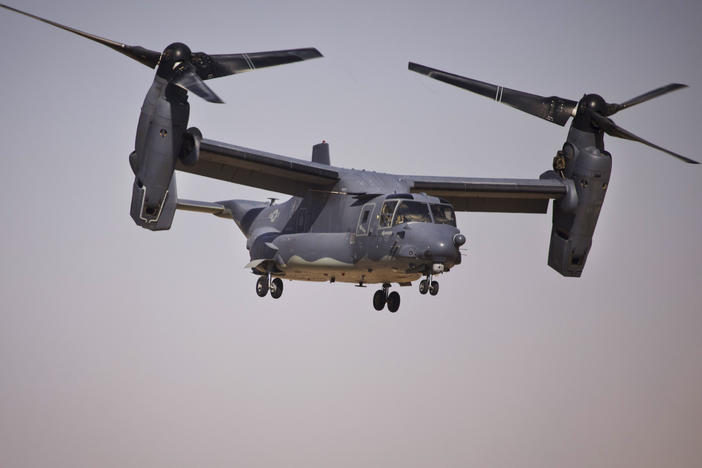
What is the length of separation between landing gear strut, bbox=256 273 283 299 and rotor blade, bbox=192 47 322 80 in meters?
5.77

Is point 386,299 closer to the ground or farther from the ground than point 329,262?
closer to the ground

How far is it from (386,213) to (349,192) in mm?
2242

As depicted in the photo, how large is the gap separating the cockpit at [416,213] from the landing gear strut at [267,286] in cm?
463

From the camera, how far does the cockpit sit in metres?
22.4

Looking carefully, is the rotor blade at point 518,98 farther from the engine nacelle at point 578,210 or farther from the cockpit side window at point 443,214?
the cockpit side window at point 443,214

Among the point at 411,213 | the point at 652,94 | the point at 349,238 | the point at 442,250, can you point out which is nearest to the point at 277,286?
the point at 349,238

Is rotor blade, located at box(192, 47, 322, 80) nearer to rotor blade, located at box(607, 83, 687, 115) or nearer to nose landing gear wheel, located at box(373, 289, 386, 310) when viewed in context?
nose landing gear wheel, located at box(373, 289, 386, 310)

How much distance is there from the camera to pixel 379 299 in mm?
25812

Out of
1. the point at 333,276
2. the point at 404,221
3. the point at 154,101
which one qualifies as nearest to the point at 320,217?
the point at 333,276

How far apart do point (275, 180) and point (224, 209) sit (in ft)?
13.2

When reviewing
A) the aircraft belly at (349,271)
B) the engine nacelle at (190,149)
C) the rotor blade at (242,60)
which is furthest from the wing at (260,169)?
the aircraft belly at (349,271)

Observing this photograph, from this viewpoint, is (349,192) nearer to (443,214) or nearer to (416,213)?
(416,213)

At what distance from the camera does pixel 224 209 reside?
96.9 ft

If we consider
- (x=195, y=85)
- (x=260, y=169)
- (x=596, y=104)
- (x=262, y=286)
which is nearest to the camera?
(x=195, y=85)
